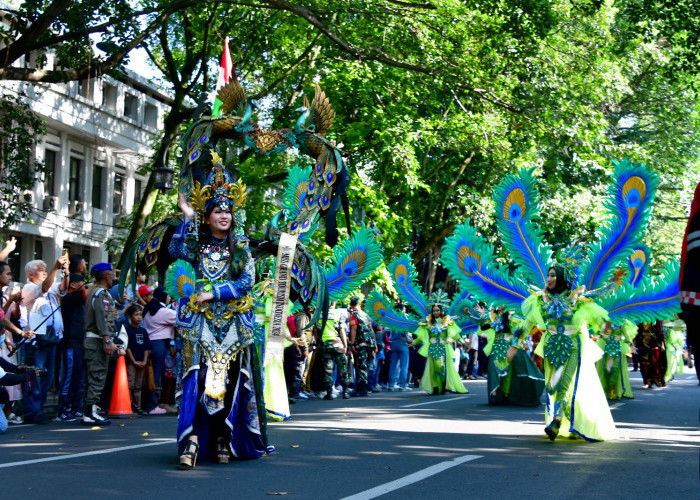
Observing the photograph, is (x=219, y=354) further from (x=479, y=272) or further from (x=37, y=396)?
(x=37, y=396)

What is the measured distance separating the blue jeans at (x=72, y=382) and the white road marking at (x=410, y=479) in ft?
18.2

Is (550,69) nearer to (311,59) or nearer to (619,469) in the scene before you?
(311,59)

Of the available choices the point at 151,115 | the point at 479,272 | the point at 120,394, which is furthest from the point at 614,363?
the point at 151,115

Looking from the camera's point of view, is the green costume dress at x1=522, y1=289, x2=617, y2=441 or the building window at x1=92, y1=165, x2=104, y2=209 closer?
the green costume dress at x1=522, y1=289, x2=617, y2=441

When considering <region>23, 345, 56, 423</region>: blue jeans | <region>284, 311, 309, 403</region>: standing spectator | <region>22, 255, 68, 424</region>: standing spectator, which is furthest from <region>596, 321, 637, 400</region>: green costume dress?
<region>23, 345, 56, 423</region>: blue jeans

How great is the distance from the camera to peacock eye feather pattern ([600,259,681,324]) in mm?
11234

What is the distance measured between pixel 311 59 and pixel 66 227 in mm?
13954

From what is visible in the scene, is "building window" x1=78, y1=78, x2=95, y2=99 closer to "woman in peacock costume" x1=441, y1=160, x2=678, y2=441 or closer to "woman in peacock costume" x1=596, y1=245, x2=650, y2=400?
"woman in peacock costume" x1=596, y1=245, x2=650, y2=400

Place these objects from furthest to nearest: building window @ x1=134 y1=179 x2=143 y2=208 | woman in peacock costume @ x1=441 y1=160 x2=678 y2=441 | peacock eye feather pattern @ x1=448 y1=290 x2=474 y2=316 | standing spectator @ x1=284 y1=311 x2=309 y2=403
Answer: building window @ x1=134 y1=179 x2=143 y2=208
peacock eye feather pattern @ x1=448 y1=290 x2=474 y2=316
standing spectator @ x1=284 y1=311 x2=309 y2=403
woman in peacock costume @ x1=441 y1=160 x2=678 y2=441

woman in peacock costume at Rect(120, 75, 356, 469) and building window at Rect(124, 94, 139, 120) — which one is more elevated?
building window at Rect(124, 94, 139, 120)

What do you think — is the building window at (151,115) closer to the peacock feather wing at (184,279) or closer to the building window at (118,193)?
the building window at (118,193)

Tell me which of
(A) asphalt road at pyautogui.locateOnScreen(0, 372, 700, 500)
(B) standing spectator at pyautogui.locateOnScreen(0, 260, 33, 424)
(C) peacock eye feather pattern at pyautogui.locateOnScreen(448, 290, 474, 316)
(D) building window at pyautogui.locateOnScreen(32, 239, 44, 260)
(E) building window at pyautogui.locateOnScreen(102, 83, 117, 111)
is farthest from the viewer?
(E) building window at pyautogui.locateOnScreen(102, 83, 117, 111)

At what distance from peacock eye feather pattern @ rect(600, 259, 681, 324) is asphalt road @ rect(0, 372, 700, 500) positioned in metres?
1.37

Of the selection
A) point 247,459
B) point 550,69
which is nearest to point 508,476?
point 247,459
